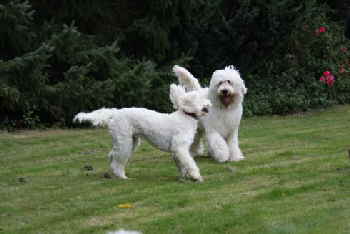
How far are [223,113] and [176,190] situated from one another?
9.00 ft

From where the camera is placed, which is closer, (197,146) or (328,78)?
(197,146)

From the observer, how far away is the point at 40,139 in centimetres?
1339

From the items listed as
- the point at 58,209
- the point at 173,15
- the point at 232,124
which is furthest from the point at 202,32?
the point at 58,209

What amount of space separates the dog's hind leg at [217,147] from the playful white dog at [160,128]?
1577 millimetres

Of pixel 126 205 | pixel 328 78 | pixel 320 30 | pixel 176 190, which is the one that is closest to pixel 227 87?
pixel 176 190

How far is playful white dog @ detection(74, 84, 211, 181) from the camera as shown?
29.2 feet

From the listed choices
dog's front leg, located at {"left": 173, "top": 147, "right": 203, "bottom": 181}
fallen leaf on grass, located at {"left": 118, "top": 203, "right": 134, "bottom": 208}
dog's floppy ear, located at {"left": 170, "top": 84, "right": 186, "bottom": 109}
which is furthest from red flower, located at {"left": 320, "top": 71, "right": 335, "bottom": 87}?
fallen leaf on grass, located at {"left": 118, "top": 203, "right": 134, "bottom": 208}

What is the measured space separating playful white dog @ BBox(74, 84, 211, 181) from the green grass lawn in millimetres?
273

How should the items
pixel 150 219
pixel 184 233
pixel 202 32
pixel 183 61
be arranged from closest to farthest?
pixel 184 233, pixel 150 219, pixel 183 61, pixel 202 32

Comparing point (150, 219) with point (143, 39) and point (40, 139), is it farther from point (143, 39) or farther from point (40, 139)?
point (143, 39)

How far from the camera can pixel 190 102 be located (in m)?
9.11

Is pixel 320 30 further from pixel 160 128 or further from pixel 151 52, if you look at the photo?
pixel 160 128

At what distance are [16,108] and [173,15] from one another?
14.4 ft

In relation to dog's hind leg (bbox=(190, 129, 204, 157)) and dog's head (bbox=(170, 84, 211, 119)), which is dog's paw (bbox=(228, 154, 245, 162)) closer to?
dog's hind leg (bbox=(190, 129, 204, 157))
